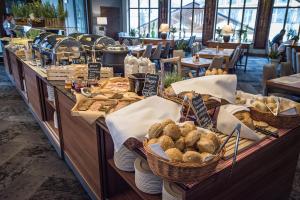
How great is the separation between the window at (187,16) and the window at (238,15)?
0.85 metres

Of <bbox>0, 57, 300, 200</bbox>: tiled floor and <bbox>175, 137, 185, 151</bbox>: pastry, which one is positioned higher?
<bbox>175, 137, 185, 151</bbox>: pastry

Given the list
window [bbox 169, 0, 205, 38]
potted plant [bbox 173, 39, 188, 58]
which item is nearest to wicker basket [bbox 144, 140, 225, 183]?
potted plant [bbox 173, 39, 188, 58]

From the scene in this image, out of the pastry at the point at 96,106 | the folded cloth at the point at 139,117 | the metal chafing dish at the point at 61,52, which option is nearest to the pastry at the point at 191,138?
the folded cloth at the point at 139,117

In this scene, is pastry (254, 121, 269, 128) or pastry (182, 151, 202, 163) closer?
pastry (182, 151, 202, 163)

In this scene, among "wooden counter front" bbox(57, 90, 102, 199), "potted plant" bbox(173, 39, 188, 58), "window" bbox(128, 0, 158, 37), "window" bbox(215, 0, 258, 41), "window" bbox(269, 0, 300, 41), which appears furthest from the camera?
"window" bbox(128, 0, 158, 37)

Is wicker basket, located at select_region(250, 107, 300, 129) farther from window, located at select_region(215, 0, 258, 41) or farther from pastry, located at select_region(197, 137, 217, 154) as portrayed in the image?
window, located at select_region(215, 0, 258, 41)

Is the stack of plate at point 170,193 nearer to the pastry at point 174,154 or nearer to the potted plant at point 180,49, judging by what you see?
the pastry at point 174,154

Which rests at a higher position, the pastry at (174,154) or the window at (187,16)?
the window at (187,16)

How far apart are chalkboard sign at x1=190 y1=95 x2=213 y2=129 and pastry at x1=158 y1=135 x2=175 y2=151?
0.25 metres

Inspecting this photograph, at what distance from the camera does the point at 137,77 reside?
182 centimetres

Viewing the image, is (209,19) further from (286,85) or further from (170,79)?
(170,79)

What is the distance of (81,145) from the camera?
1.92 meters

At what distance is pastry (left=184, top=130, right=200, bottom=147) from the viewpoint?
3.29 feet

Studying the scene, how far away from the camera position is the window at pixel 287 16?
9750mm
